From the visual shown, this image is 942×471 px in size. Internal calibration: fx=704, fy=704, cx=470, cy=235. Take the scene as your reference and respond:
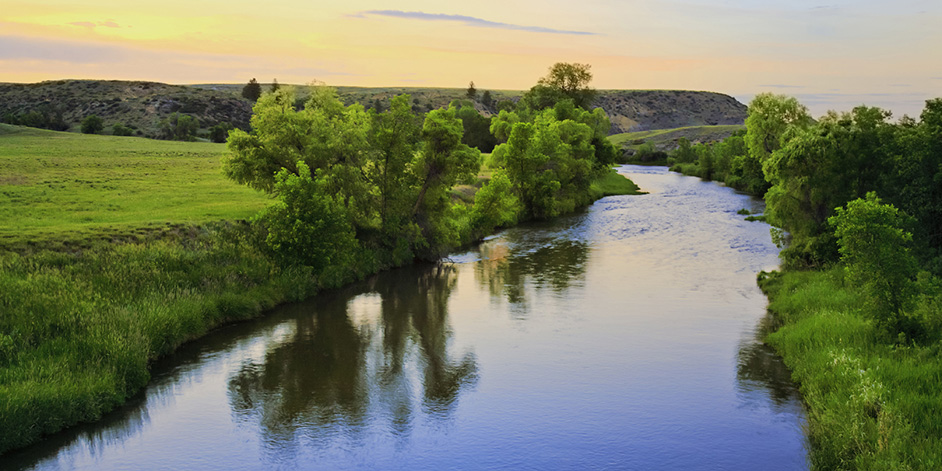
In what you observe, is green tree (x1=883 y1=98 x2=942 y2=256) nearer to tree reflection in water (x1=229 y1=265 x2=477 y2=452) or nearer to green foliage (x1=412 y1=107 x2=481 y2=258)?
tree reflection in water (x1=229 y1=265 x2=477 y2=452)

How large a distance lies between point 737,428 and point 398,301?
62.9 feet

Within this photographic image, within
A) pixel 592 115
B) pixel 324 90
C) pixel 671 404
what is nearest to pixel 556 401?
pixel 671 404

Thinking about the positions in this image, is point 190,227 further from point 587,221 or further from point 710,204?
point 710,204

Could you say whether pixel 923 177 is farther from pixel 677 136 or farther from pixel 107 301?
pixel 677 136

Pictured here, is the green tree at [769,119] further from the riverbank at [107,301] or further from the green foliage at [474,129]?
the green foliage at [474,129]

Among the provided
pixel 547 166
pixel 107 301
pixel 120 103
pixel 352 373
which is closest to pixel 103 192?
pixel 107 301

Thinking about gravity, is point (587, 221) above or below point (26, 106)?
below

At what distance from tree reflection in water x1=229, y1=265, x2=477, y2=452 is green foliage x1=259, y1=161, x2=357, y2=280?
232 centimetres

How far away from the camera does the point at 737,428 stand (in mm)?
19250

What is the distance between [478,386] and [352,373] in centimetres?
448

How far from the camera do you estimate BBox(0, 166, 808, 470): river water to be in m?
17.9

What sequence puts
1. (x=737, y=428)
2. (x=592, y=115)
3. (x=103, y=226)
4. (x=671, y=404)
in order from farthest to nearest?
(x=592, y=115)
(x=103, y=226)
(x=671, y=404)
(x=737, y=428)

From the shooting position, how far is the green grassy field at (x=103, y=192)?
114 feet

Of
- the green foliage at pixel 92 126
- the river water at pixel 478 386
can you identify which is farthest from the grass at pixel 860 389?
the green foliage at pixel 92 126
